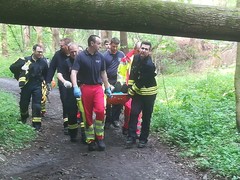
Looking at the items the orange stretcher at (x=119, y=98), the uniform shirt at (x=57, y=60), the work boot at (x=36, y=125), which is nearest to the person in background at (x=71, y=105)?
the uniform shirt at (x=57, y=60)

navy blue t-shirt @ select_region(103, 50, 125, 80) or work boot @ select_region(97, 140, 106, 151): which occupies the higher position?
navy blue t-shirt @ select_region(103, 50, 125, 80)

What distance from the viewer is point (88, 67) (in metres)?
7.05

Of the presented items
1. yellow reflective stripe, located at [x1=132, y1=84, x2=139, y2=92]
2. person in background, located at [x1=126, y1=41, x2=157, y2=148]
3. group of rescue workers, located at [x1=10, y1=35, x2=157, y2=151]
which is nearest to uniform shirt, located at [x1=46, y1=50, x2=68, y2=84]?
group of rescue workers, located at [x1=10, y1=35, x2=157, y2=151]

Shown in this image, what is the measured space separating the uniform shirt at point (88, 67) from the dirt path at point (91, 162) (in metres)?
1.37

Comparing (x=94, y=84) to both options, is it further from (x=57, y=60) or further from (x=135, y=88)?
(x=57, y=60)

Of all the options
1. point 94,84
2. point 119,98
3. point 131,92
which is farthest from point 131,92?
point 94,84

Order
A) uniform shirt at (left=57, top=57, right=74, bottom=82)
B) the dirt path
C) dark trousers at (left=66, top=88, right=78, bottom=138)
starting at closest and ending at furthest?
the dirt path, dark trousers at (left=66, top=88, right=78, bottom=138), uniform shirt at (left=57, top=57, right=74, bottom=82)

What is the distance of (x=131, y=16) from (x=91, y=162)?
343 centimetres

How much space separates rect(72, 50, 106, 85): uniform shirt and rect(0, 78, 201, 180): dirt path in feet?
4.50

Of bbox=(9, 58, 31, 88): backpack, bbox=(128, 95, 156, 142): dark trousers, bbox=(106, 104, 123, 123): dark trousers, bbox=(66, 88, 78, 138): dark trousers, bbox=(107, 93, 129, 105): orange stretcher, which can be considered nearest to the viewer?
bbox=(128, 95, 156, 142): dark trousers

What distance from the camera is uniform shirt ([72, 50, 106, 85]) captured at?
703 cm

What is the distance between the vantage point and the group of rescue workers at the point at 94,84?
278 inches

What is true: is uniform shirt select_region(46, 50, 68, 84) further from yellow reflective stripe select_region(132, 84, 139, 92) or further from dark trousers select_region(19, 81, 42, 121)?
yellow reflective stripe select_region(132, 84, 139, 92)

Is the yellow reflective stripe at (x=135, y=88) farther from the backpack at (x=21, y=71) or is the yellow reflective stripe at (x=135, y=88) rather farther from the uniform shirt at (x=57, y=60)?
the backpack at (x=21, y=71)
